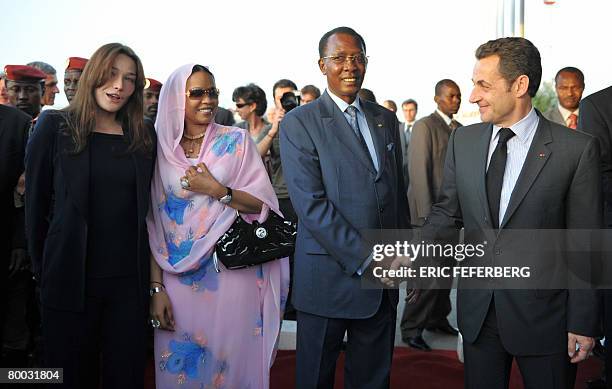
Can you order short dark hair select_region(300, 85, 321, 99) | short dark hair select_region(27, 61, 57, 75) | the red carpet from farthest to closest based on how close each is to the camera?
short dark hair select_region(300, 85, 321, 99)
short dark hair select_region(27, 61, 57, 75)
the red carpet

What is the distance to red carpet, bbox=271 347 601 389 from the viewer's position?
4016mm

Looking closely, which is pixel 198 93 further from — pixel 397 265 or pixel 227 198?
pixel 397 265

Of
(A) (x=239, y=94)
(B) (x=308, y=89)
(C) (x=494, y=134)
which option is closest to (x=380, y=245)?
(C) (x=494, y=134)

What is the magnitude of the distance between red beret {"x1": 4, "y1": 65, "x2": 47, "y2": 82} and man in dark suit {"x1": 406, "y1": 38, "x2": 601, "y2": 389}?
321 centimetres

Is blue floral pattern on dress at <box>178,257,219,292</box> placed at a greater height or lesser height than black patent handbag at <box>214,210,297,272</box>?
lesser

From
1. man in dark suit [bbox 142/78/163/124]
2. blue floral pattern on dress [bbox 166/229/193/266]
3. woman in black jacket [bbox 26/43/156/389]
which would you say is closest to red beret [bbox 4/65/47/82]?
man in dark suit [bbox 142/78/163/124]

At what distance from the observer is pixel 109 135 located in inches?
107

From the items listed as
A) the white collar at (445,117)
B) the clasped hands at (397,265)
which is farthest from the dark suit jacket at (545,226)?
the white collar at (445,117)

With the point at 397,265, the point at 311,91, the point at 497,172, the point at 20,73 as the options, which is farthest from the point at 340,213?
the point at 311,91

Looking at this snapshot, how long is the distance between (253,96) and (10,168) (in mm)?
2417

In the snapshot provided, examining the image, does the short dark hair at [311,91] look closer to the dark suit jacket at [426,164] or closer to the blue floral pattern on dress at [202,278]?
the dark suit jacket at [426,164]

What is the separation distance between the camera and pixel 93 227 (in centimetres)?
260

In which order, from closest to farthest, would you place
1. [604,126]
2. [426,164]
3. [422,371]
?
[604,126] → [422,371] → [426,164]

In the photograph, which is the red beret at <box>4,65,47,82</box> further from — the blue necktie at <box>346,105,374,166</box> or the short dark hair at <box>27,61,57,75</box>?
the blue necktie at <box>346,105,374,166</box>
